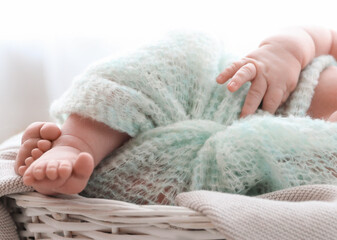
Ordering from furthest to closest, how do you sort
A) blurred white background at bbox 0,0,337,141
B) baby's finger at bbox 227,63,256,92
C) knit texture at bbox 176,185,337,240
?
blurred white background at bbox 0,0,337,141, baby's finger at bbox 227,63,256,92, knit texture at bbox 176,185,337,240

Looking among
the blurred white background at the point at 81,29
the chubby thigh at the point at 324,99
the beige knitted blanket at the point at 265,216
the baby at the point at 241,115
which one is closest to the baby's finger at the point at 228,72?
the baby at the point at 241,115

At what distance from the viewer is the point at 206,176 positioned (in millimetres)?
598

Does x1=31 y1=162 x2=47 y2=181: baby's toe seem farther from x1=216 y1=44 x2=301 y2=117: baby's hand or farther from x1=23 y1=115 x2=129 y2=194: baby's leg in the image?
x1=216 y1=44 x2=301 y2=117: baby's hand

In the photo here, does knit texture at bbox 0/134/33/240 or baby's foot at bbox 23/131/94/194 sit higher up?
baby's foot at bbox 23/131/94/194

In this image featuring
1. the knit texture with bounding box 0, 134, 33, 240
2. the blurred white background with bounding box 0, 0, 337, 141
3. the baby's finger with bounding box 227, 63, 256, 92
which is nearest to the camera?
the knit texture with bounding box 0, 134, 33, 240

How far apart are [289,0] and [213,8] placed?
0.19m

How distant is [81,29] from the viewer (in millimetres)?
1255

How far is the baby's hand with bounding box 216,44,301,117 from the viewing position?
69 cm

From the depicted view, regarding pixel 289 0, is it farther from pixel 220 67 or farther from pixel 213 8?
pixel 220 67

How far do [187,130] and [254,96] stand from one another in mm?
138

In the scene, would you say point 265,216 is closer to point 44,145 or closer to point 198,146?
point 198,146

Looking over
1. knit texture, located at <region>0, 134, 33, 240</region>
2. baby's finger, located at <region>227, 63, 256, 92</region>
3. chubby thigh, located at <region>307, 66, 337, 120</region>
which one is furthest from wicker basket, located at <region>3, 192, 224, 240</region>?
chubby thigh, located at <region>307, 66, 337, 120</region>

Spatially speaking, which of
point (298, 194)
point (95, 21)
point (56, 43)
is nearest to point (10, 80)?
point (56, 43)

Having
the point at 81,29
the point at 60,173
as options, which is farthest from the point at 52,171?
the point at 81,29
